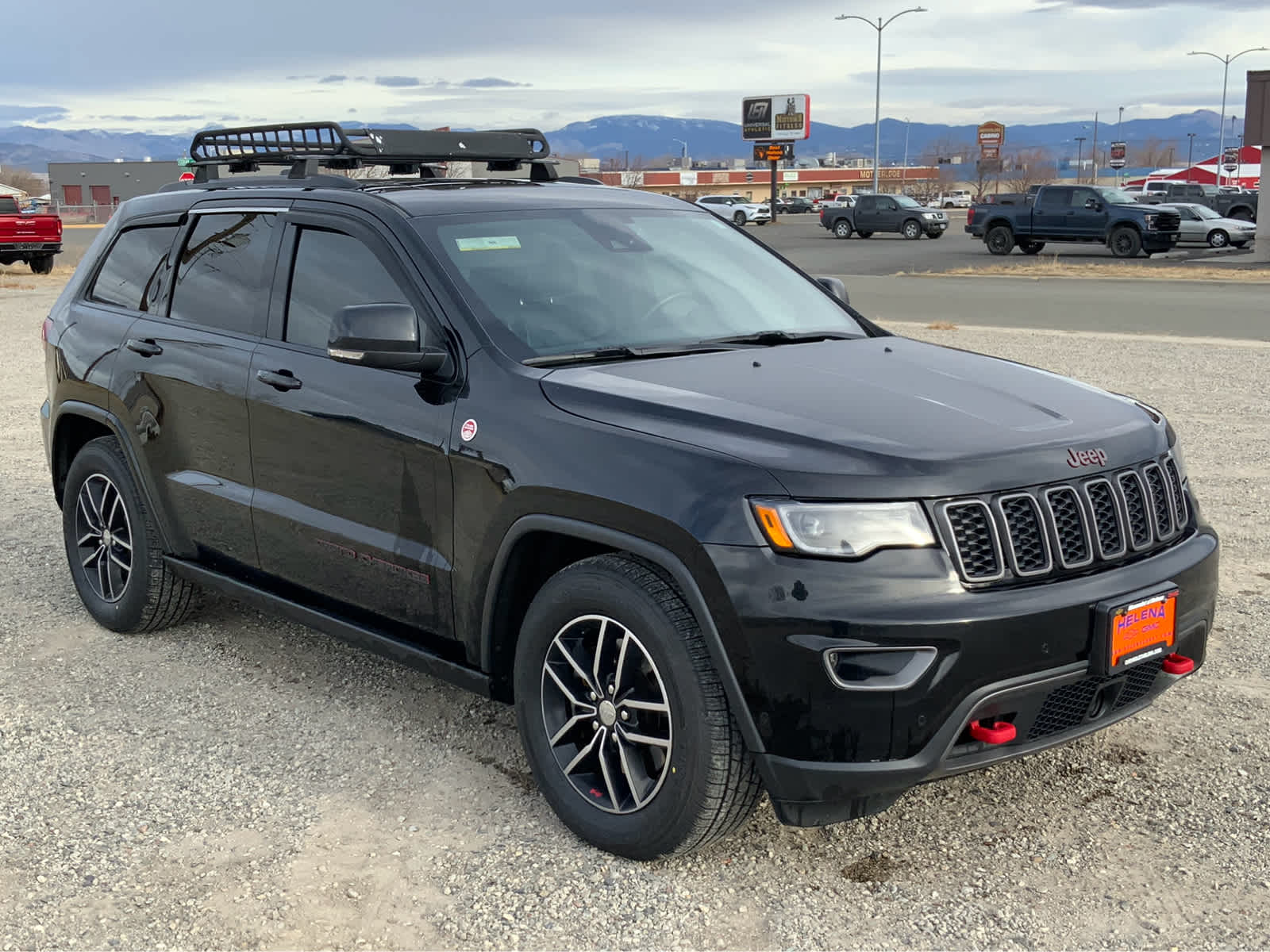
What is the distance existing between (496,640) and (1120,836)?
181 cm

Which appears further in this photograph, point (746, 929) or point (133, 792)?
point (133, 792)

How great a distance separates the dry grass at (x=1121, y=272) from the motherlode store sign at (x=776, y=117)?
145 feet

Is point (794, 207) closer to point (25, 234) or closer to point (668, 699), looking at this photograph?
point (25, 234)

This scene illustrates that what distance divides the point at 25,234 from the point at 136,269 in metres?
26.5

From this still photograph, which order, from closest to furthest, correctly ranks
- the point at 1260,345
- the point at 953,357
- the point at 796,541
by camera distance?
the point at 796,541 < the point at 953,357 < the point at 1260,345

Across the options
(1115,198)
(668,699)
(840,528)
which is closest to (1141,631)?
(840,528)

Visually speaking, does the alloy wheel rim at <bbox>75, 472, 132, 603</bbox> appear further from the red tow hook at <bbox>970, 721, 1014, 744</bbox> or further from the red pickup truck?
the red pickup truck

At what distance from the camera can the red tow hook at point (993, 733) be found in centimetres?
325

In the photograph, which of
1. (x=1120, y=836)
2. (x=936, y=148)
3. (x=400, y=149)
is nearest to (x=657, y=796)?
(x=1120, y=836)

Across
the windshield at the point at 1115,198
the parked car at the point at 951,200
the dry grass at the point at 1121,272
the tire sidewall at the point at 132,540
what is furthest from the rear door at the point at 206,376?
the parked car at the point at 951,200

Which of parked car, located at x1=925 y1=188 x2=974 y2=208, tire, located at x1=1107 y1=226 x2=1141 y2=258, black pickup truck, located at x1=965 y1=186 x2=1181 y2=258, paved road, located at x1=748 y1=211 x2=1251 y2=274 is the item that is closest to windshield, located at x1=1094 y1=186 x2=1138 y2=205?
black pickup truck, located at x1=965 y1=186 x2=1181 y2=258

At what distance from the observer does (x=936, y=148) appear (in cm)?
19588

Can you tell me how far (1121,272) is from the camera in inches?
1127

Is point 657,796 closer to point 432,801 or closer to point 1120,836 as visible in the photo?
point 432,801
